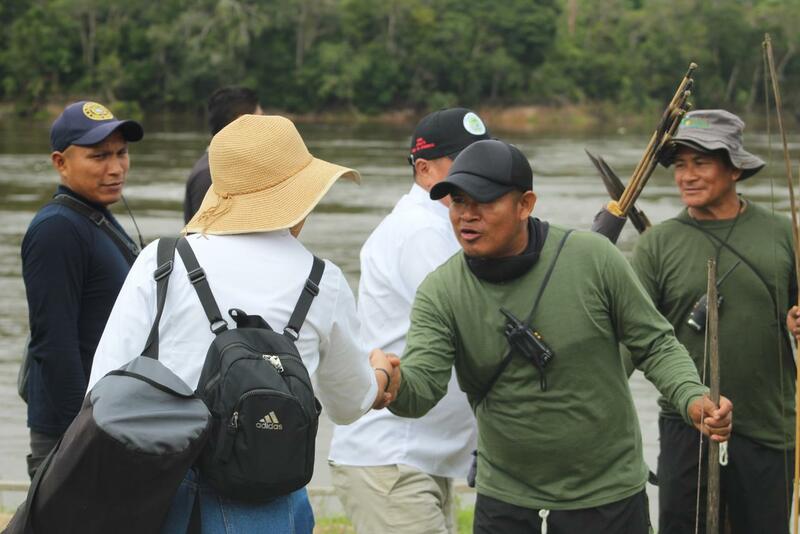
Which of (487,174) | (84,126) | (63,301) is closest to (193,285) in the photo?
(487,174)

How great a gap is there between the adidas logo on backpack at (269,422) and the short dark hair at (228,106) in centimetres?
340

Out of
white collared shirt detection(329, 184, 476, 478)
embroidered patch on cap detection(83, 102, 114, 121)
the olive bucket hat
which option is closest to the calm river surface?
the olive bucket hat

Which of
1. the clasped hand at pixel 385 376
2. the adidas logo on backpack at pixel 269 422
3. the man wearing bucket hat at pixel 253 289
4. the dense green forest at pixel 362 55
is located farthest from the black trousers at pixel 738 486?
the dense green forest at pixel 362 55

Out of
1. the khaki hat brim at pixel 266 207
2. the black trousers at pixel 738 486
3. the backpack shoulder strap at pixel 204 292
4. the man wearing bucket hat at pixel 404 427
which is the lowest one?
the black trousers at pixel 738 486

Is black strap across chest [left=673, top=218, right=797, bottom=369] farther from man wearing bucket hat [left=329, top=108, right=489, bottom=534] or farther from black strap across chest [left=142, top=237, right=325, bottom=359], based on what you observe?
black strap across chest [left=142, top=237, right=325, bottom=359]

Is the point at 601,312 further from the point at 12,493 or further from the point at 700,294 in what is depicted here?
the point at 12,493

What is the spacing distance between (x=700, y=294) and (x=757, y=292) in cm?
20

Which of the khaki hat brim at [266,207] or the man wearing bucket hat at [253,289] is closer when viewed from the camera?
the man wearing bucket hat at [253,289]

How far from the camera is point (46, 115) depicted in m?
68.3

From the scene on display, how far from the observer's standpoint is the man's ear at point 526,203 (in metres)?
3.68

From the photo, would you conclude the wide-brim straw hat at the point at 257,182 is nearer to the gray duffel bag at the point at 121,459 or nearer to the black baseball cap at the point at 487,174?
the gray duffel bag at the point at 121,459

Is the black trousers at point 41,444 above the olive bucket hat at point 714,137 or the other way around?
the other way around

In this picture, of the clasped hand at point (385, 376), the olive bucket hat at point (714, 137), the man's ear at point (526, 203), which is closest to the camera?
the clasped hand at point (385, 376)

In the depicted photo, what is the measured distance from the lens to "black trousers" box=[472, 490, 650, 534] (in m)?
3.64
